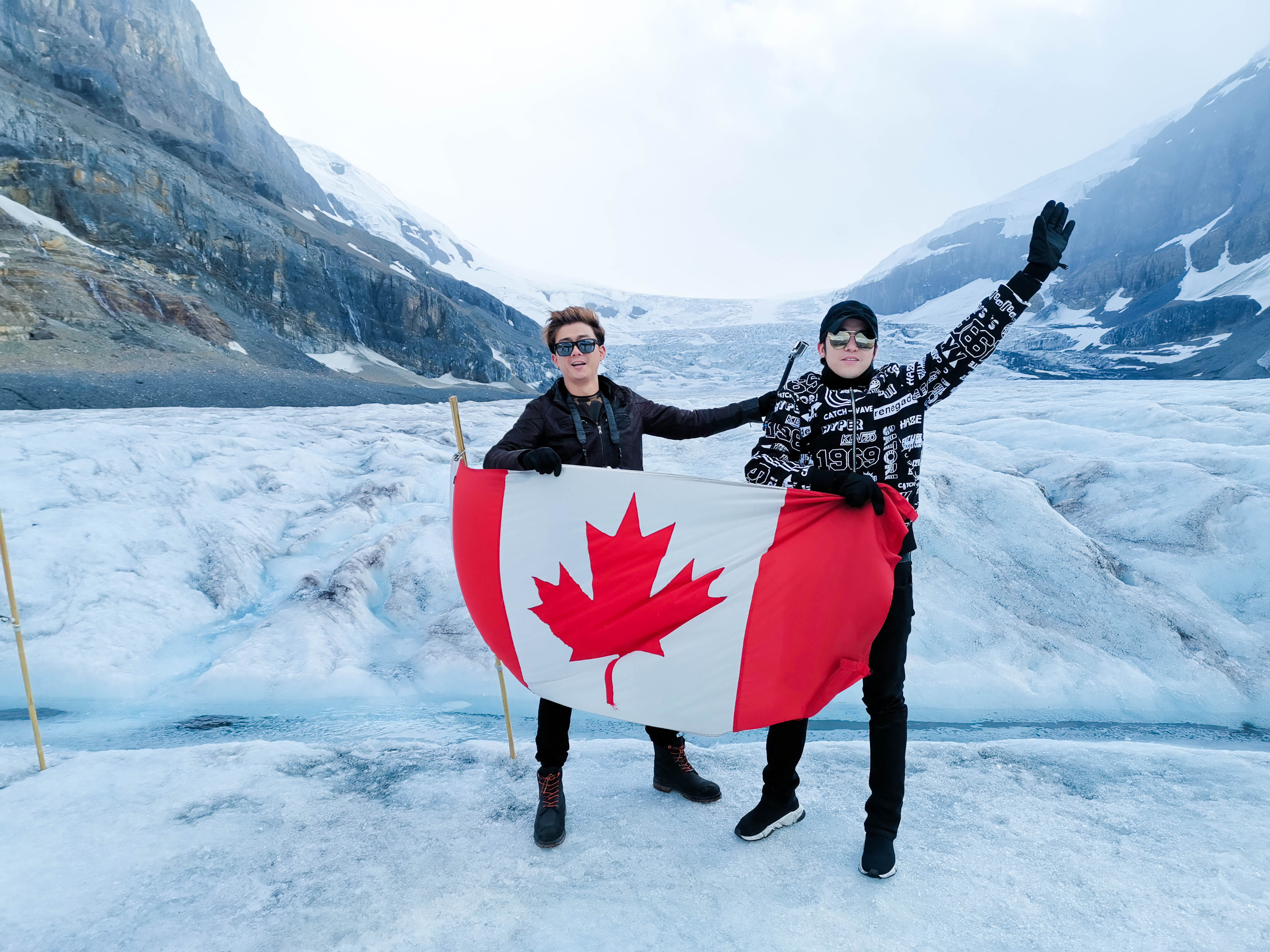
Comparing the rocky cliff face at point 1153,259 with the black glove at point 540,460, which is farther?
the rocky cliff face at point 1153,259

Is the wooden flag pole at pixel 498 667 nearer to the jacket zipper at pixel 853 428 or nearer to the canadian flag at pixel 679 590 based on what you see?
the canadian flag at pixel 679 590

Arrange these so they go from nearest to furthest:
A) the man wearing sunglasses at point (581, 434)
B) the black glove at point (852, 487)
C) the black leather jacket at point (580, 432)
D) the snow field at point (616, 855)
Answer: the snow field at point (616, 855)
the black glove at point (852, 487)
the man wearing sunglasses at point (581, 434)
the black leather jacket at point (580, 432)

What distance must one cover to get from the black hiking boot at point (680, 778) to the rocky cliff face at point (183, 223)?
85.6 feet

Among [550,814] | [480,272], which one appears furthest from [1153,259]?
[550,814]

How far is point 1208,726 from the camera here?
12.3ft

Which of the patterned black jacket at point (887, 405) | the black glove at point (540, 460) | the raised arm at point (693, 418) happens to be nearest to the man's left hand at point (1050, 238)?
the patterned black jacket at point (887, 405)

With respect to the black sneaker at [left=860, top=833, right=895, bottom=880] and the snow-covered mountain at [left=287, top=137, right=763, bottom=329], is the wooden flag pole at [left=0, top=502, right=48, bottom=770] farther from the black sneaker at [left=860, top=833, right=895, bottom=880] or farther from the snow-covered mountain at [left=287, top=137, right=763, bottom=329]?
the snow-covered mountain at [left=287, top=137, right=763, bottom=329]

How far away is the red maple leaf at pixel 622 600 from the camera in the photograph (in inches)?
97.4

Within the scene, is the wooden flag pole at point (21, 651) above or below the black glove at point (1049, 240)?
below

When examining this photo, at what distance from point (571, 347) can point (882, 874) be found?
2.23 meters

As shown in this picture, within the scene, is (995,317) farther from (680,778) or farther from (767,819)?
(680,778)

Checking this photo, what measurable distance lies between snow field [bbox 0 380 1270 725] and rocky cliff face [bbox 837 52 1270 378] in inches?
1611

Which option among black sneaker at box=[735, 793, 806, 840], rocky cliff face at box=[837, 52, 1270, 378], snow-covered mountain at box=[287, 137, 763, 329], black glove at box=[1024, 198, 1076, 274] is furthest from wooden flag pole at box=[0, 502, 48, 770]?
snow-covered mountain at box=[287, 137, 763, 329]

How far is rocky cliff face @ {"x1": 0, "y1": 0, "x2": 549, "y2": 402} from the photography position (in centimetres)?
2883
